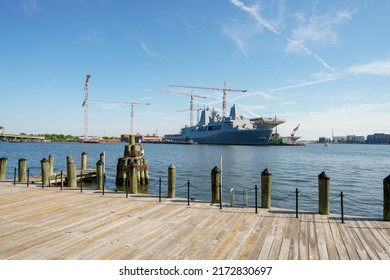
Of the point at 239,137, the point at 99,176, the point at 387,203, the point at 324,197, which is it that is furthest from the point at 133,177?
the point at 239,137

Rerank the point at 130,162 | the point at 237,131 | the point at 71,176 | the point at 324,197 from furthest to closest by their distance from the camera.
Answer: the point at 237,131, the point at 130,162, the point at 71,176, the point at 324,197

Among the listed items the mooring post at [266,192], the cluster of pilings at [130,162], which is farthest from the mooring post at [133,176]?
the cluster of pilings at [130,162]

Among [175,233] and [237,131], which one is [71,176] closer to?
[175,233]

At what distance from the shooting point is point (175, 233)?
7.45 meters

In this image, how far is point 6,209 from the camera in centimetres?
988

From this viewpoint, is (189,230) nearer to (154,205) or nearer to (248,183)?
(154,205)

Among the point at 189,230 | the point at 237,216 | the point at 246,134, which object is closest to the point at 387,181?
the point at 237,216

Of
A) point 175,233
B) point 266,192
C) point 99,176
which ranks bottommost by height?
point 175,233

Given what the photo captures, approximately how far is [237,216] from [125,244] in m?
4.06

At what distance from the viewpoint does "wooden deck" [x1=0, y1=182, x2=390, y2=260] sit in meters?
6.16

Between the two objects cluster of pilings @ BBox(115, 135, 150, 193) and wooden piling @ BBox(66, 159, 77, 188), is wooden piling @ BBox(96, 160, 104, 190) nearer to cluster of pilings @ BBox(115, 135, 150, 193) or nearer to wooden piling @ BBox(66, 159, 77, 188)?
wooden piling @ BBox(66, 159, 77, 188)

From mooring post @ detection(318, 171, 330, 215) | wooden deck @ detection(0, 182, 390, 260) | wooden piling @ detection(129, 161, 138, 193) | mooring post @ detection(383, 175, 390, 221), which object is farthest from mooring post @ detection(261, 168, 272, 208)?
wooden piling @ detection(129, 161, 138, 193)

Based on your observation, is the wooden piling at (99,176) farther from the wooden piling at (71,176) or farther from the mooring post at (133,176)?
the mooring post at (133,176)
